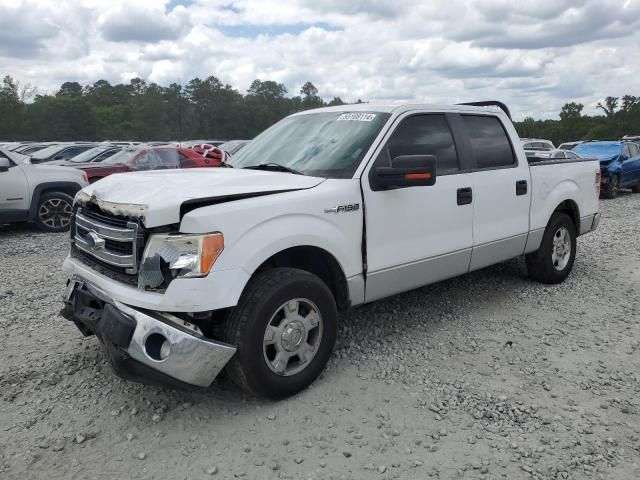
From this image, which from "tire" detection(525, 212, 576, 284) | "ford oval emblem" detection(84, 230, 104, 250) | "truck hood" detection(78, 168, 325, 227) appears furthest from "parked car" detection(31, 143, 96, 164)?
"tire" detection(525, 212, 576, 284)

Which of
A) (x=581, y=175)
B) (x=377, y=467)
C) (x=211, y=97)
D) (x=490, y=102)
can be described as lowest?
(x=377, y=467)

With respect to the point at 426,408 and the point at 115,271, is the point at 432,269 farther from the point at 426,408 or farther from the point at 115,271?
the point at 115,271

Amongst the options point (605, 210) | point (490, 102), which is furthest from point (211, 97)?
point (490, 102)

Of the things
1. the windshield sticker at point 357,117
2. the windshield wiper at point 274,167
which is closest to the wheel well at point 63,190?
the windshield wiper at point 274,167

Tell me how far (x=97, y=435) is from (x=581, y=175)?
5509 millimetres

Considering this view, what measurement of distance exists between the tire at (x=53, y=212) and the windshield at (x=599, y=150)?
14.3 m

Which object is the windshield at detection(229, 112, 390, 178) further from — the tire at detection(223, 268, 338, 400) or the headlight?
the headlight

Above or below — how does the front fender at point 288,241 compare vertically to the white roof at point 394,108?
below

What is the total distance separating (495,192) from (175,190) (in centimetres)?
295

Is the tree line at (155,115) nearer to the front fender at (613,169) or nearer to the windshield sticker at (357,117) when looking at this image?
the front fender at (613,169)

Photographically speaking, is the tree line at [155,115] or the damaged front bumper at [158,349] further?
the tree line at [155,115]

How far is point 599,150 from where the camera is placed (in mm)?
16875

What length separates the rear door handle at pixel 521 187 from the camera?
520 cm

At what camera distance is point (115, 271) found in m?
3.41
